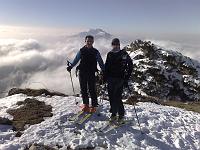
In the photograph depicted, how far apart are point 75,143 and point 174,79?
49195mm

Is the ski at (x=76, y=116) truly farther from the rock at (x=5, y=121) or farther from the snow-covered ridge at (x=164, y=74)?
the snow-covered ridge at (x=164, y=74)

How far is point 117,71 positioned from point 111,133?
8.93ft

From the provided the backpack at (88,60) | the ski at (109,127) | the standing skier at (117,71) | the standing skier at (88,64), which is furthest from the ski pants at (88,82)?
the ski at (109,127)

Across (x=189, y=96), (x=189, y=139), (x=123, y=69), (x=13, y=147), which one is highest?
(x=123, y=69)

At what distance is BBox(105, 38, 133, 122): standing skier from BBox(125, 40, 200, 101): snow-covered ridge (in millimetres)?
39804

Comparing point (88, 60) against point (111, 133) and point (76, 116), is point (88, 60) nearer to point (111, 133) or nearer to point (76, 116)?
point (76, 116)

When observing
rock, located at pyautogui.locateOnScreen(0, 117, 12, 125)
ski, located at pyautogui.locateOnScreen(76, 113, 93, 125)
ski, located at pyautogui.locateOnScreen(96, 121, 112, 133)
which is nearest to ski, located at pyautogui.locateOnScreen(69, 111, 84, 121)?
ski, located at pyautogui.locateOnScreen(76, 113, 93, 125)

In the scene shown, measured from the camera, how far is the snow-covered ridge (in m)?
56.4

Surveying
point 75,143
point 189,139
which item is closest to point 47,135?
point 75,143

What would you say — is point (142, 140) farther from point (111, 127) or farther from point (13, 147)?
point (13, 147)

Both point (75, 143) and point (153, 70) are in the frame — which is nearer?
point (75, 143)

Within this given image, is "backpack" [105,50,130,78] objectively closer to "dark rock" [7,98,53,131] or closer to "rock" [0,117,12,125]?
"dark rock" [7,98,53,131]

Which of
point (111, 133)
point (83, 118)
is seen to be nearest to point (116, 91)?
point (111, 133)

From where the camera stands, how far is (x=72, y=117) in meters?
14.7
